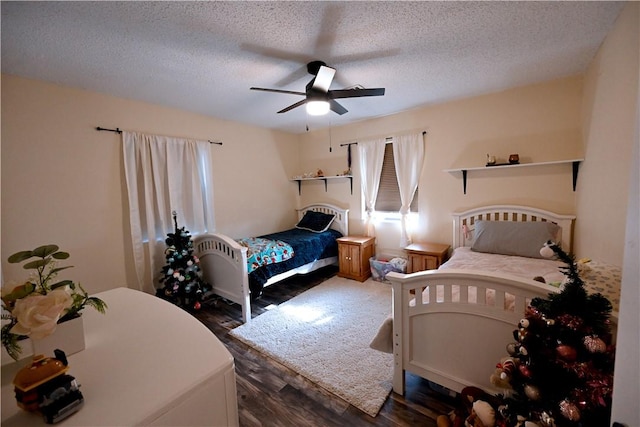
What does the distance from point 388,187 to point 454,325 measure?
2.67 metres

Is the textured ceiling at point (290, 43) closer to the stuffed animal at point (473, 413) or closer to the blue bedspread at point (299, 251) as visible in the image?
the blue bedspread at point (299, 251)

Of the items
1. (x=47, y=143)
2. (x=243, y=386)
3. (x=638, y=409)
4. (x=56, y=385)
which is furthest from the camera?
(x=47, y=143)

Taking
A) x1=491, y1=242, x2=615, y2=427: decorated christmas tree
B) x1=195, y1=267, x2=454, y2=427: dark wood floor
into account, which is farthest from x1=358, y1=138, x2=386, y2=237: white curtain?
x1=491, y1=242, x2=615, y2=427: decorated christmas tree

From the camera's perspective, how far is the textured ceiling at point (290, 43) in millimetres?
1508

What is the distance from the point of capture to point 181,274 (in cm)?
285

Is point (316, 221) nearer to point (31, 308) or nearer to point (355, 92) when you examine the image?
point (355, 92)

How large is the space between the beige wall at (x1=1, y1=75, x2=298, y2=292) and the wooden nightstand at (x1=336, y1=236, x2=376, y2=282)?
2534 millimetres

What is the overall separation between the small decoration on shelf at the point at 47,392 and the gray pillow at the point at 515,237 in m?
3.15

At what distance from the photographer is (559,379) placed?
0.94m

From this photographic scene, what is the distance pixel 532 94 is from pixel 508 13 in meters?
1.60

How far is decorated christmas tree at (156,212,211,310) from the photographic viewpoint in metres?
2.83

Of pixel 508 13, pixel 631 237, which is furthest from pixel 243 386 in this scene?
pixel 508 13

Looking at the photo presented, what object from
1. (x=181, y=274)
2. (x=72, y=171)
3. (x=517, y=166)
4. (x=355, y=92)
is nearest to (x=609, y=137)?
(x=517, y=166)

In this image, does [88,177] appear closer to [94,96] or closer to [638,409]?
[94,96]
